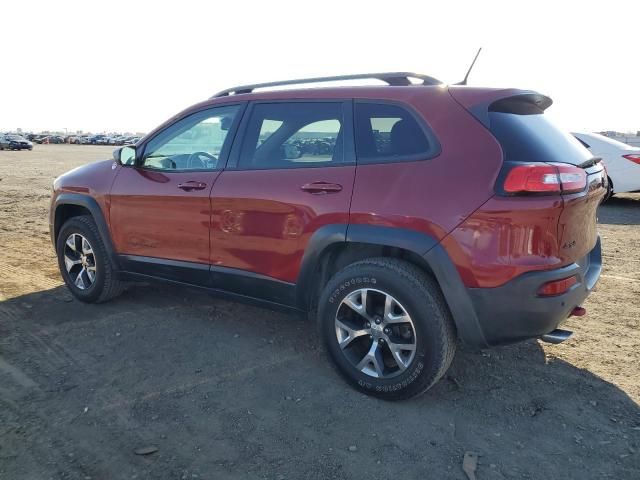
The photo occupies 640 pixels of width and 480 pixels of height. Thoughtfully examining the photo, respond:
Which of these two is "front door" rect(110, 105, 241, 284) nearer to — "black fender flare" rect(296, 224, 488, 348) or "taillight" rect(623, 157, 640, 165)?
"black fender flare" rect(296, 224, 488, 348)

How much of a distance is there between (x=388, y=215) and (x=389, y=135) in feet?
1.73

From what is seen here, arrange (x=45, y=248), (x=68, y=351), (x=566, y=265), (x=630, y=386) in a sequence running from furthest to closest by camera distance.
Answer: (x=45, y=248), (x=68, y=351), (x=630, y=386), (x=566, y=265)

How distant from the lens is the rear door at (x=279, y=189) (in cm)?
325

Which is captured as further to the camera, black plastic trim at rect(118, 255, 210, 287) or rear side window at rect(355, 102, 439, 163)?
black plastic trim at rect(118, 255, 210, 287)

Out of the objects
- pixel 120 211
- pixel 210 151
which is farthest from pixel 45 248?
pixel 210 151

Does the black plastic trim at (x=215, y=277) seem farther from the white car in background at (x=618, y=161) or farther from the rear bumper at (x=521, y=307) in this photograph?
the white car in background at (x=618, y=161)

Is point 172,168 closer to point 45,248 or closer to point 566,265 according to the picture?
point 566,265

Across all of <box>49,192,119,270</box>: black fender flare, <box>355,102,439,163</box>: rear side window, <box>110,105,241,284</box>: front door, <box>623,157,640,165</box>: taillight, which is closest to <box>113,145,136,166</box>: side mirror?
<box>110,105,241,284</box>: front door

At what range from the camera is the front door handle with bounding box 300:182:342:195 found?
3188 millimetres

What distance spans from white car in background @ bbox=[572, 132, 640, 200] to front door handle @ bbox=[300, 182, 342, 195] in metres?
8.11

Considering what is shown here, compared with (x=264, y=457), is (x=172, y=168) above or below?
above

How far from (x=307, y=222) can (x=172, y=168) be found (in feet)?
4.80

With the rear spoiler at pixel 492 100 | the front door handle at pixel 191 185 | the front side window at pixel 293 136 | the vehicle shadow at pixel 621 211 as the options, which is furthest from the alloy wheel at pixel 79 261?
the vehicle shadow at pixel 621 211

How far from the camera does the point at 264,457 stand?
2590 mm
